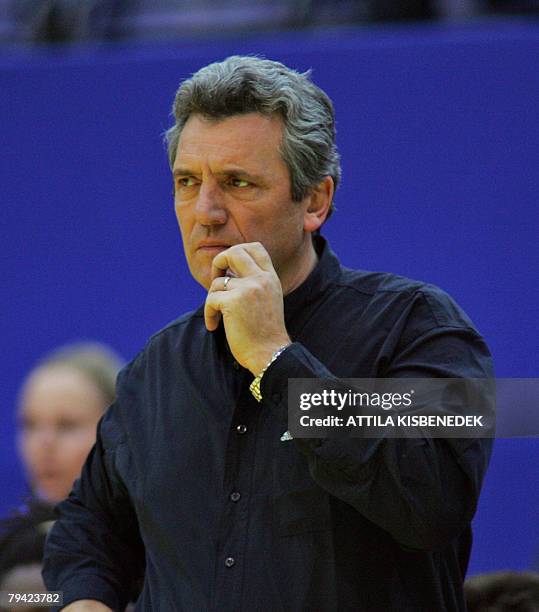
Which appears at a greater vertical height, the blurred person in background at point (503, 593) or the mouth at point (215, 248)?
the mouth at point (215, 248)

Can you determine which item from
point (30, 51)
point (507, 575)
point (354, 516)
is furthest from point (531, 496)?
point (30, 51)

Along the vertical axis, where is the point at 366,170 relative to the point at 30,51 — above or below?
below

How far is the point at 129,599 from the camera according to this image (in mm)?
1377

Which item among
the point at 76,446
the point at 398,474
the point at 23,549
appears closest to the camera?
the point at 398,474

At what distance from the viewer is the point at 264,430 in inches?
47.1

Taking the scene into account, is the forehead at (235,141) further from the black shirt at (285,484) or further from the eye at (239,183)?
the black shirt at (285,484)

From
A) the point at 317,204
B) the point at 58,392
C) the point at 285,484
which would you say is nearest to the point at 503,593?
the point at 285,484

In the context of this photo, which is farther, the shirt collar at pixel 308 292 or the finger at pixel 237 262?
the shirt collar at pixel 308 292

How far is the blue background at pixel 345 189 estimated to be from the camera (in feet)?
5.62

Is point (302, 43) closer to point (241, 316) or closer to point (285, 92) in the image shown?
point (285, 92)

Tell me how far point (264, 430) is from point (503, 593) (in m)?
0.50

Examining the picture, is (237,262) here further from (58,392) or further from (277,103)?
(58,392)

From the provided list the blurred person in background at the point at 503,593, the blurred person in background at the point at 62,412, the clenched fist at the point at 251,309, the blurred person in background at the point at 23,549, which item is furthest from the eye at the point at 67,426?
the clenched fist at the point at 251,309

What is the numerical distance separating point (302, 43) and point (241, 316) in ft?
3.14
